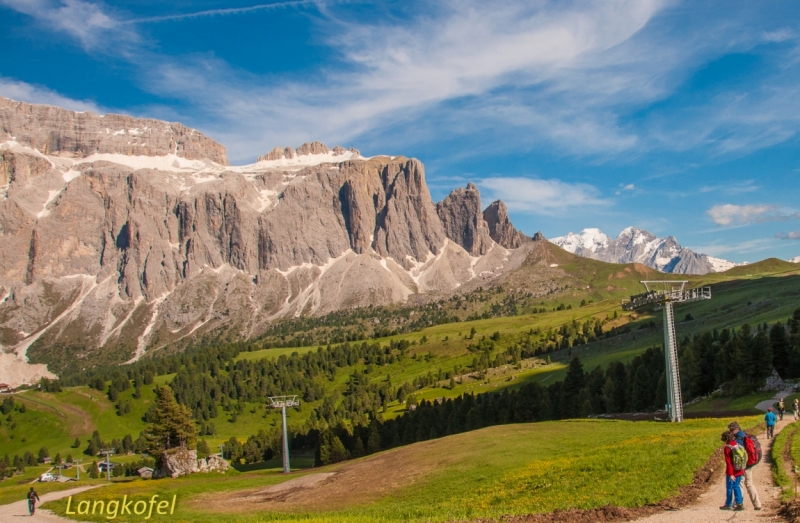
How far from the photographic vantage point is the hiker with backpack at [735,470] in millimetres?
25281

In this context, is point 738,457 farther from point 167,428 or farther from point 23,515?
point 167,428

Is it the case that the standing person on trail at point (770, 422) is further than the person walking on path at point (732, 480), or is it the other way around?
the standing person on trail at point (770, 422)

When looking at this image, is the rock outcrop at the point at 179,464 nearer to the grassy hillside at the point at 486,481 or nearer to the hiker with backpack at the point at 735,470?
the grassy hillside at the point at 486,481

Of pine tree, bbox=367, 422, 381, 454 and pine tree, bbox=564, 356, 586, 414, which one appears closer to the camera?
pine tree, bbox=367, 422, 381, 454

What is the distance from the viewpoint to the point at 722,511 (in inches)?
1019

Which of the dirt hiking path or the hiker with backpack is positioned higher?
the hiker with backpack

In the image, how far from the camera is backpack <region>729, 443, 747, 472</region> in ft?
82.6

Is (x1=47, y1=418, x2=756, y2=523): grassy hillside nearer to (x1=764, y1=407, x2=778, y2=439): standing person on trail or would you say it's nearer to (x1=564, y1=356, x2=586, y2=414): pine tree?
(x1=764, y1=407, x2=778, y2=439): standing person on trail

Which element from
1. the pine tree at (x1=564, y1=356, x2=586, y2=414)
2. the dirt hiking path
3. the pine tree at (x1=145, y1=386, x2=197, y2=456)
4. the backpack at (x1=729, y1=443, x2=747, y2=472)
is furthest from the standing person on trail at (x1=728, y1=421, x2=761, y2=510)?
the pine tree at (x1=564, y1=356, x2=586, y2=414)

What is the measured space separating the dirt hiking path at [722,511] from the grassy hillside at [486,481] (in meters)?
1.72

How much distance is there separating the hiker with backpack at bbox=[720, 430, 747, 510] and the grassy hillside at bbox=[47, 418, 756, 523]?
3.96 meters

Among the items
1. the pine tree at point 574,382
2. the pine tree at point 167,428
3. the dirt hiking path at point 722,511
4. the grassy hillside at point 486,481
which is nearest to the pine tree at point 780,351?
the pine tree at point 574,382

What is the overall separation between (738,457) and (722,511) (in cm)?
261

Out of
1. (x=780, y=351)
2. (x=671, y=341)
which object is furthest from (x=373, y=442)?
(x=780, y=351)
